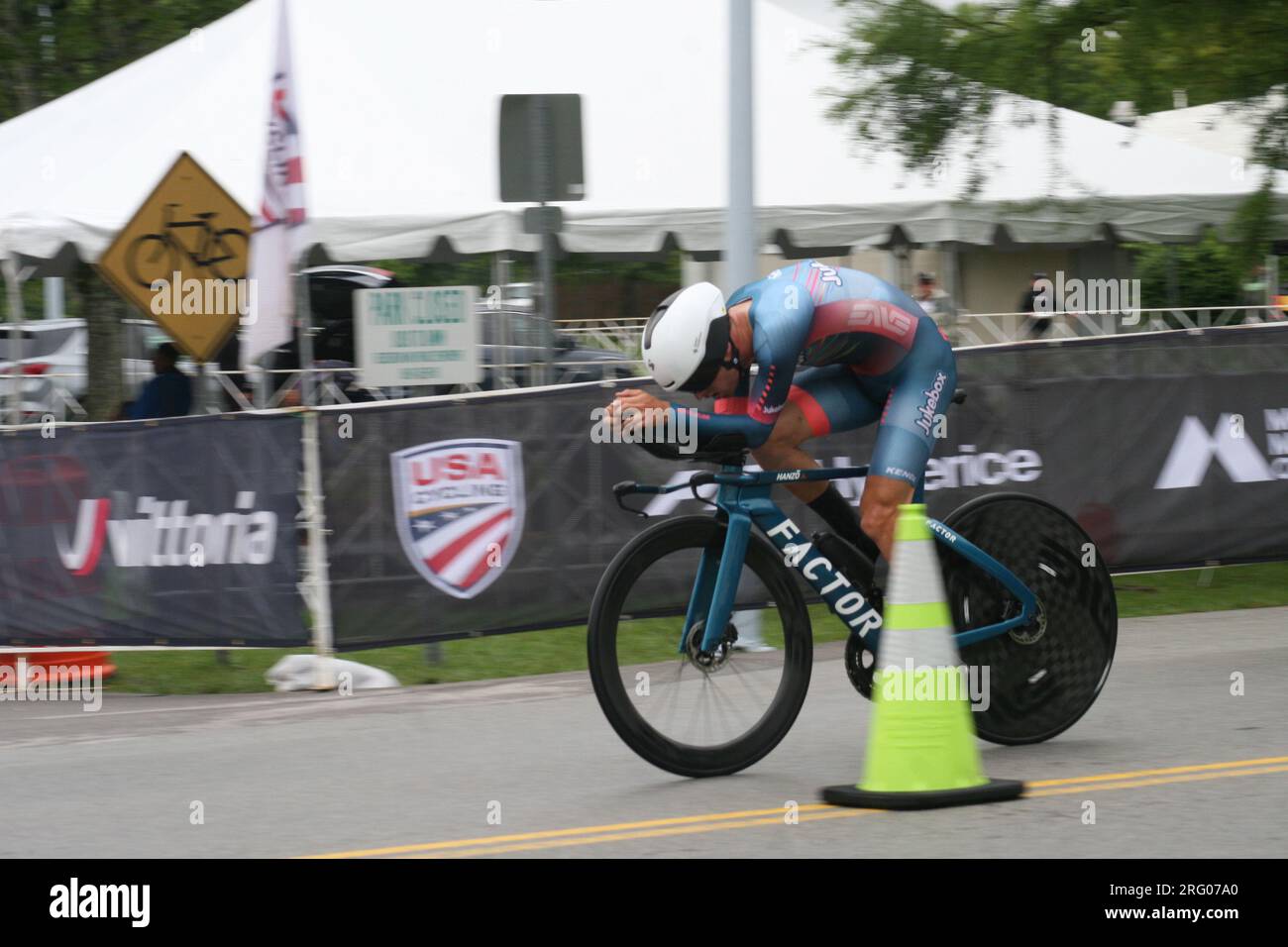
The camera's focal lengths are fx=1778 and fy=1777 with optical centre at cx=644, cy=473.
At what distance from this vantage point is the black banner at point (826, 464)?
10.3 metres

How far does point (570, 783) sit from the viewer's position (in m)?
6.61

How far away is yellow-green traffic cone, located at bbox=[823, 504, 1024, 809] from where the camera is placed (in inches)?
228

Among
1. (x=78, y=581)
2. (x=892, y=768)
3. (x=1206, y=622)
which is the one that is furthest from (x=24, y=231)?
(x=892, y=768)

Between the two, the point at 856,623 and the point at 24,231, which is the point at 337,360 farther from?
the point at 856,623

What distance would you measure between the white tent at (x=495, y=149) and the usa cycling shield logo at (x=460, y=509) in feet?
18.2

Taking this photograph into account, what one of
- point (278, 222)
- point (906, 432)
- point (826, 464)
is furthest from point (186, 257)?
point (906, 432)

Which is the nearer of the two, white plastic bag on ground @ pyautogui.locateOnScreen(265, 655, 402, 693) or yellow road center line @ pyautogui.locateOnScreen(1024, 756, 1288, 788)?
yellow road center line @ pyautogui.locateOnScreen(1024, 756, 1288, 788)

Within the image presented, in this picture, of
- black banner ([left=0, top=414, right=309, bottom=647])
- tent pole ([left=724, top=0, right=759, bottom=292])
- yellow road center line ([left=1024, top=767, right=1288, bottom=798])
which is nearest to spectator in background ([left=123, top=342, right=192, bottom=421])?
black banner ([left=0, top=414, right=309, bottom=647])

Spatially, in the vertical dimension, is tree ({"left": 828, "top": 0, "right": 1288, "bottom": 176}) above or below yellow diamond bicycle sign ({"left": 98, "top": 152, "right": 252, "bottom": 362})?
above

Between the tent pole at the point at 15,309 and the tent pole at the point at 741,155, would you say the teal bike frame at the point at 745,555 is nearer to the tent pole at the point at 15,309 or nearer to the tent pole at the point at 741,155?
the tent pole at the point at 741,155

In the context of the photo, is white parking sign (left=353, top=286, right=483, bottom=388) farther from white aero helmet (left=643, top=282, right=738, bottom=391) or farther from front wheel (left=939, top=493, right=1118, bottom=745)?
white aero helmet (left=643, top=282, right=738, bottom=391)

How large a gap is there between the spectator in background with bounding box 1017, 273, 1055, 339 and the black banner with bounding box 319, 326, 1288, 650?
544cm

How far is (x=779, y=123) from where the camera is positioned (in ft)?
56.8

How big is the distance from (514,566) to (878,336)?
14.8 ft
